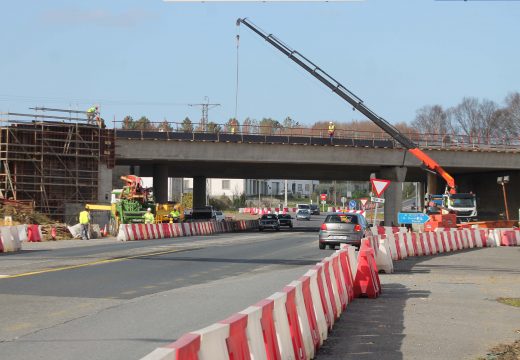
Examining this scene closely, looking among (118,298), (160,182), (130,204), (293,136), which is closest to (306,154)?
(293,136)

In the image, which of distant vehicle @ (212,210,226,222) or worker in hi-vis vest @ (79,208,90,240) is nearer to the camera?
worker in hi-vis vest @ (79,208,90,240)

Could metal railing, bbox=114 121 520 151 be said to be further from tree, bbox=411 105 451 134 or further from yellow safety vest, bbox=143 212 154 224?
tree, bbox=411 105 451 134

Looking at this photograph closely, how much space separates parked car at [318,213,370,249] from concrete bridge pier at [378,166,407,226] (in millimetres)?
28623

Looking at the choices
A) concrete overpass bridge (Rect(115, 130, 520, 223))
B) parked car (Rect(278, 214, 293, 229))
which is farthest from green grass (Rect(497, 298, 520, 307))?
parked car (Rect(278, 214, 293, 229))

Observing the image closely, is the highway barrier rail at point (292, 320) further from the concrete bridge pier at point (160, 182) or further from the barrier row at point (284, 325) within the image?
the concrete bridge pier at point (160, 182)

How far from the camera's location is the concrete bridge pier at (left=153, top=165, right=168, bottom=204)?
62531mm

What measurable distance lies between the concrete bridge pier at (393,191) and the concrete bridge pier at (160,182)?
17.1 metres

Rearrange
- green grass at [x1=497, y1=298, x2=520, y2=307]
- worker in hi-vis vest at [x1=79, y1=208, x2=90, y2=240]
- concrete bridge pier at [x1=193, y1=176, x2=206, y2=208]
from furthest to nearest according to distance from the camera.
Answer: concrete bridge pier at [x1=193, y1=176, x2=206, y2=208], worker in hi-vis vest at [x1=79, y1=208, x2=90, y2=240], green grass at [x1=497, y1=298, x2=520, y2=307]

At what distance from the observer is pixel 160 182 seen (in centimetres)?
6294

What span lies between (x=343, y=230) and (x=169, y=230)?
16250mm

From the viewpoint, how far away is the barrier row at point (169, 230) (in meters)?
39.8

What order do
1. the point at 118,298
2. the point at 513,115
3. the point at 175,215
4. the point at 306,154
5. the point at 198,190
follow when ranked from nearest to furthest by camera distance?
the point at 118,298
the point at 175,215
the point at 306,154
the point at 198,190
the point at 513,115

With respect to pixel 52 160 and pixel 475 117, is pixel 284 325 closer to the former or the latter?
pixel 52 160

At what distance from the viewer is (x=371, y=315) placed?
516 inches
